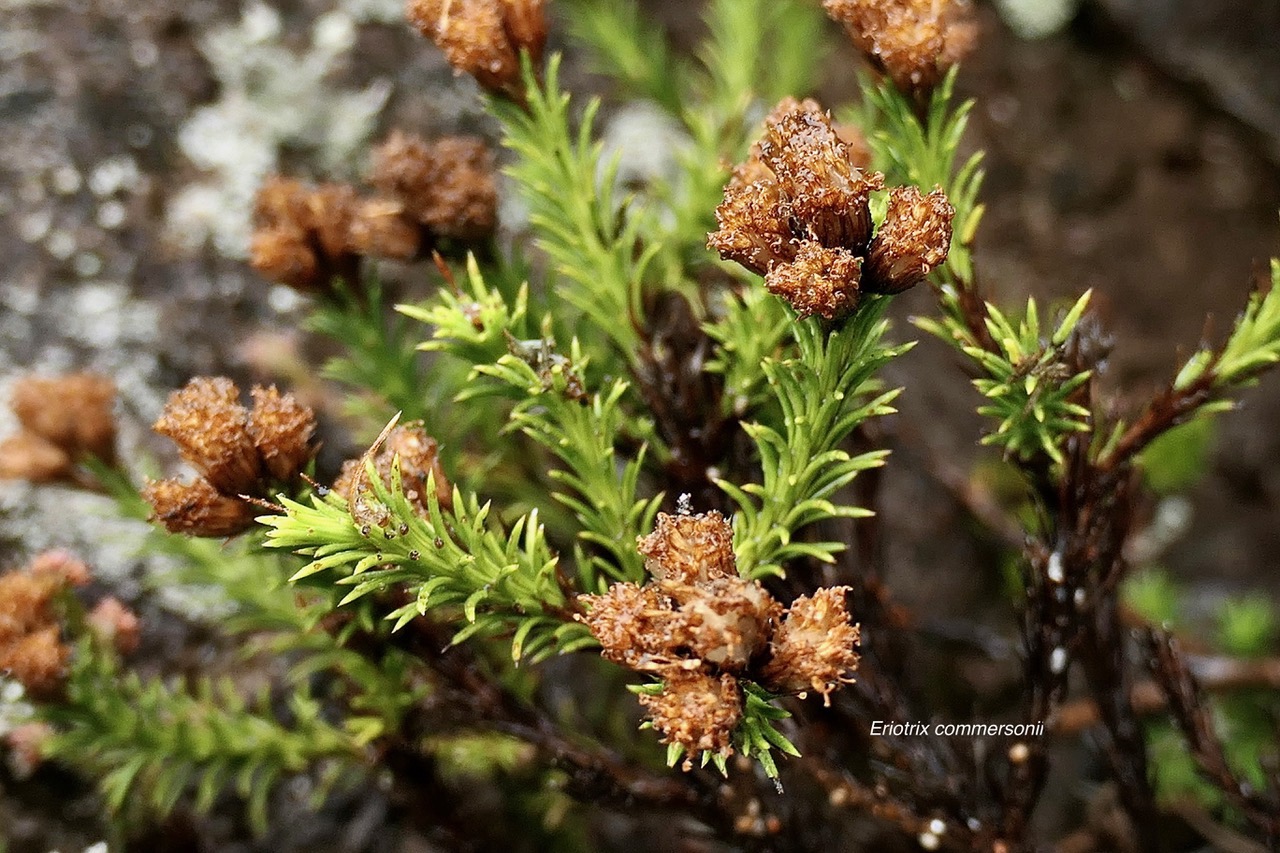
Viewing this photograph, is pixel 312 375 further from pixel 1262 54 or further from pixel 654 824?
pixel 1262 54

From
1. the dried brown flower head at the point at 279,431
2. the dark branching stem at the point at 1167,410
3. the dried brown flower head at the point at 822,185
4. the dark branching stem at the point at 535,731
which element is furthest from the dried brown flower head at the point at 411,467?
the dark branching stem at the point at 1167,410

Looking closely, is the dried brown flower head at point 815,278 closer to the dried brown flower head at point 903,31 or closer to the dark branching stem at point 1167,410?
the dried brown flower head at point 903,31

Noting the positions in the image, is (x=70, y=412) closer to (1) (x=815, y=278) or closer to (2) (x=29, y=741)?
(2) (x=29, y=741)

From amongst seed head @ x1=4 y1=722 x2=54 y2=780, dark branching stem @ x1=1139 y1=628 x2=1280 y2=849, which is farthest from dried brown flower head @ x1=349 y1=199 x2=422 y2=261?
dark branching stem @ x1=1139 y1=628 x2=1280 y2=849

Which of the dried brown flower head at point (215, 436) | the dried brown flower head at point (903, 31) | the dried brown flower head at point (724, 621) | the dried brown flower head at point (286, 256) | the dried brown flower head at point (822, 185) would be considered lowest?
the dried brown flower head at point (215, 436)

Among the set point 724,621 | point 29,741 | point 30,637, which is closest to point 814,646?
point 724,621

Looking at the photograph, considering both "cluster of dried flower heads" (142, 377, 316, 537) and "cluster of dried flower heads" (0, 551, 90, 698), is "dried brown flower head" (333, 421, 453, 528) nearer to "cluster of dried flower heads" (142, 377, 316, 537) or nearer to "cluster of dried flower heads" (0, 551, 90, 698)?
"cluster of dried flower heads" (142, 377, 316, 537)

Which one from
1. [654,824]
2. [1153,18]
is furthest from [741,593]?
[1153,18]
